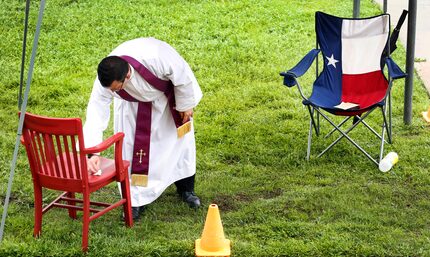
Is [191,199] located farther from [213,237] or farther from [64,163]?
[64,163]

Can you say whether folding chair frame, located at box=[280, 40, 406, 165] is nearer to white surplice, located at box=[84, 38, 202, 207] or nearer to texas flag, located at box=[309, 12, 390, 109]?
texas flag, located at box=[309, 12, 390, 109]

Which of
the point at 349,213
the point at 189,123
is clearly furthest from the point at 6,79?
the point at 349,213

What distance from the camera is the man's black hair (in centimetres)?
511

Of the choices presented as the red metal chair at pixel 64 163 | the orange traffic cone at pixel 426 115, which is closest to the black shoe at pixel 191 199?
the red metal chair at pixel 64 163

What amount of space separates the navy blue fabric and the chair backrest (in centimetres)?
286

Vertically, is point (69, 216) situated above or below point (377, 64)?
below

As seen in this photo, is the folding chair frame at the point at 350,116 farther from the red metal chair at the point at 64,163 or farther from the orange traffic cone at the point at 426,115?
the red metal chair at the point at 64,163

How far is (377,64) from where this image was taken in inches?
287

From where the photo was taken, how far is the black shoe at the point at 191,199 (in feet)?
19.7

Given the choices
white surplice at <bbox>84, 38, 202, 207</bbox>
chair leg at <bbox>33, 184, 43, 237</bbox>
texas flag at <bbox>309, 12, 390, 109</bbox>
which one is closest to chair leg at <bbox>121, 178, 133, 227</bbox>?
white surplice at <bbox>84, 38, 202, 207</bbox>

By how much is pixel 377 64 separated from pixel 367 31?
12.8 inches

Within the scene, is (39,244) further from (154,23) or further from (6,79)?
(154,23)

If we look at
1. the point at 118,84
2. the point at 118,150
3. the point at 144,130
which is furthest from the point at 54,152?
the point at 144,130

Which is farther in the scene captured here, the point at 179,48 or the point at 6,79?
the point at 179,48
